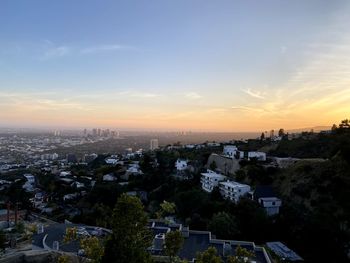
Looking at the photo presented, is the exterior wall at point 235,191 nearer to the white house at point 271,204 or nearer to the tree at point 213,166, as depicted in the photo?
the white house at point 271,204

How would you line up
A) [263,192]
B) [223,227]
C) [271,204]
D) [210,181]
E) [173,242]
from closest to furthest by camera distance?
[173,242]
[223,227]
[271,204]
[263,192]
[210,181]

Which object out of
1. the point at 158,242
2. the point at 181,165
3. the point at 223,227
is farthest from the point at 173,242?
the point at 181,165

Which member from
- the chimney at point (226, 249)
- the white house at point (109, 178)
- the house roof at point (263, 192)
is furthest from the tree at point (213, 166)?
the chimney at point (226, 249)

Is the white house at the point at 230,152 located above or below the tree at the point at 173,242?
above

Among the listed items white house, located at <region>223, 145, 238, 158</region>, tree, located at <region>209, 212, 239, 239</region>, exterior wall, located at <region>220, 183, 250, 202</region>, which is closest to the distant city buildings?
white house, located at <region>223, 145, 238, 158</region>

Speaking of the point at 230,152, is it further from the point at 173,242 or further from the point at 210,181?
the point at 173,242

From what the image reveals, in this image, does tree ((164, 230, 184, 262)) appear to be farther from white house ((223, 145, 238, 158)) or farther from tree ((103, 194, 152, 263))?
white house ((223, 145, 238, 158))
